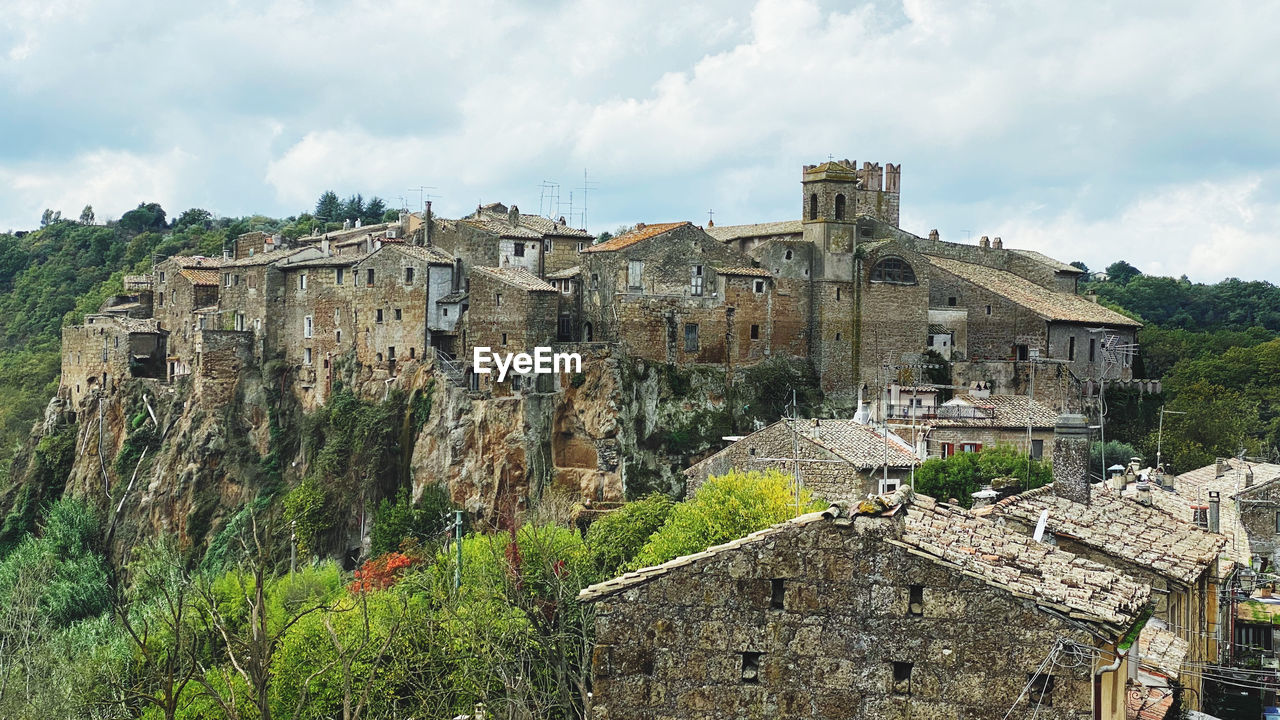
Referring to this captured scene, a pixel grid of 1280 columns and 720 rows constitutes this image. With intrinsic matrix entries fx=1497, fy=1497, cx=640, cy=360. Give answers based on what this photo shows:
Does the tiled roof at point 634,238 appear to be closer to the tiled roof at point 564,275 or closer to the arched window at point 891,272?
the tiled roof at point 564,275

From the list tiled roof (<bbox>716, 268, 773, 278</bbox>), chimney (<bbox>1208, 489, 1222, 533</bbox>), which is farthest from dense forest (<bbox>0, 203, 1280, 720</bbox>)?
tiled roof (<bbox>716, 268, 773, 278</bbox>)

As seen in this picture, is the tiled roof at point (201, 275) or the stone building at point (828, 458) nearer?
the stone building at point (828, 458)

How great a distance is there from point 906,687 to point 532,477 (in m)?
48.5

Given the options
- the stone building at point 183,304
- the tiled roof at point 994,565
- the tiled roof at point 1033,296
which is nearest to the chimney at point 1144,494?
the tiled roof at point 994,565

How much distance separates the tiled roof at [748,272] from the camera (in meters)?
63.2

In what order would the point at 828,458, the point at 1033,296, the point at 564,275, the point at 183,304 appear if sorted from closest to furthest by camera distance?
1. the point at 828,458
2. the point at 564,275
3. the point at 1033,296
4. the point at 183,304

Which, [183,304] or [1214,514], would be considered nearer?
[1214,514]

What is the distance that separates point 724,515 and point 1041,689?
23.5 m

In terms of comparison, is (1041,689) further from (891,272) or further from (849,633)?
(891,272)

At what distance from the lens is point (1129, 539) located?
21469 millimetres

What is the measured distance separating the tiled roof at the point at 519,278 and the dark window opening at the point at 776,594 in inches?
1913

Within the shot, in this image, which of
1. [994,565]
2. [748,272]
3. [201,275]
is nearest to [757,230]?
[748,272]

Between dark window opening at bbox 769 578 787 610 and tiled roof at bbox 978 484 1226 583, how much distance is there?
23.6 feet

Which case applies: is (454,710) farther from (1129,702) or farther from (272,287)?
(272,287)
